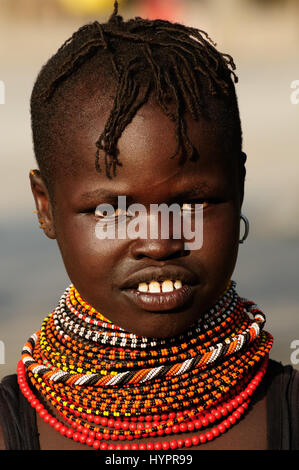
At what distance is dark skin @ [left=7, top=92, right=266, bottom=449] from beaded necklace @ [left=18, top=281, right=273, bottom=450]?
0.20 ft

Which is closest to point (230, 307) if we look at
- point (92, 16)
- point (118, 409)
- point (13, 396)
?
point (118, 409)

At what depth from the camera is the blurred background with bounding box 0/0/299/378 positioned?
5141mm

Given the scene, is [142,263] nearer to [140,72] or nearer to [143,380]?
[143,380]

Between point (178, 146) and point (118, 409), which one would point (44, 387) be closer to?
point (118, 409)

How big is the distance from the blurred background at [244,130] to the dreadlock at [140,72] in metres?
2.80

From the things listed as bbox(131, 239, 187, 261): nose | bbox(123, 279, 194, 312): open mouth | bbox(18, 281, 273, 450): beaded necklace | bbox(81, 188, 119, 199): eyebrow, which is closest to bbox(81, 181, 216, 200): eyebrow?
bbox(81, 188, 119, 199): eyebrow

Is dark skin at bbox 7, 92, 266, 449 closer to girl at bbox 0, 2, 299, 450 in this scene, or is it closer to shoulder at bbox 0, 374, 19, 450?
girl at bbox 0, 2, 299, 450

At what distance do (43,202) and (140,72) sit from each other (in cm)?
58

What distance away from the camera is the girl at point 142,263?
1.91 meters

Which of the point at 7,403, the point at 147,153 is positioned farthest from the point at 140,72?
the point at 7,403

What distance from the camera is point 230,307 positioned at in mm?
2238

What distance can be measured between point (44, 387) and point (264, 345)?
750mm

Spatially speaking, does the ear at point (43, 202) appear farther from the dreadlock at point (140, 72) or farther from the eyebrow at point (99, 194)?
the eyebrow at point (99, 194)

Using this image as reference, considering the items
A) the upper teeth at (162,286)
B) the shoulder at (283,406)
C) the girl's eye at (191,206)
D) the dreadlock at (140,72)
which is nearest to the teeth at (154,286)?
the upper teeth at (162,286)
